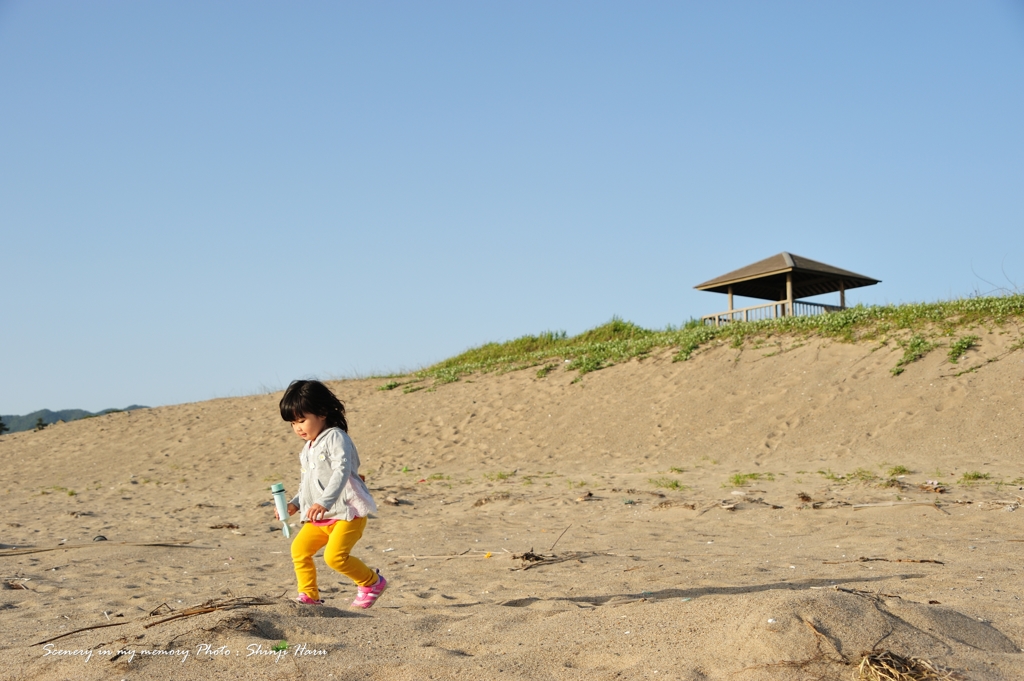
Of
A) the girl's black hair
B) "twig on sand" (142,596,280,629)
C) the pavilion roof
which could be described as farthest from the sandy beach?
the pavilion roof

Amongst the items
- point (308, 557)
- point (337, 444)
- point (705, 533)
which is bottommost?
point (705, 533)

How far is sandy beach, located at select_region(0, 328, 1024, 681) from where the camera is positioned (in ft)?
11.6

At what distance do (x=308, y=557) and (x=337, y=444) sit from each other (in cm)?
69

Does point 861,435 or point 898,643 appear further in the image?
point 861,435

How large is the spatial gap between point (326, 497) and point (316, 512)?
0.10 metres

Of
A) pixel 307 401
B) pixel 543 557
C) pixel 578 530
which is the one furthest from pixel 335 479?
pixel 578 530

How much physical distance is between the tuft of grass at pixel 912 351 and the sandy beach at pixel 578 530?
6.8 inches

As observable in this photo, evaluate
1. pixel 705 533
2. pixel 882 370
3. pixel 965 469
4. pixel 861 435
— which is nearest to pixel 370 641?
pixel 705 533

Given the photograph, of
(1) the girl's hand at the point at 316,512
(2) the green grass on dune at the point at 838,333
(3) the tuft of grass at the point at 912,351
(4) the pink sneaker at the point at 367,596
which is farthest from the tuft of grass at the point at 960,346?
(1) the girl's hand at the point at 316,512

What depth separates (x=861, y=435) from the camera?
1255cm

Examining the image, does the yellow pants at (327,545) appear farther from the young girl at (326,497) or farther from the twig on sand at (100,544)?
the twig on sand at (100,544)

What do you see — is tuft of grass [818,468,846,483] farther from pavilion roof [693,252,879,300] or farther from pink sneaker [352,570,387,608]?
pavilion roof [693,252,879,300]

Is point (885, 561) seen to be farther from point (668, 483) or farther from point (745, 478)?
point (668, 483)

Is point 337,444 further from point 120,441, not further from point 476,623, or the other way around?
point 120,441
